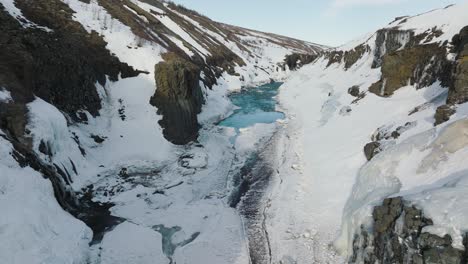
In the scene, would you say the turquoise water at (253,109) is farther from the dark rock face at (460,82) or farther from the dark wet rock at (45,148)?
the dark rock face at (460,82)

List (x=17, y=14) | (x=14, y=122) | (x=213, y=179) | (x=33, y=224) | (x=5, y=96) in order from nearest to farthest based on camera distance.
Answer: (x=33, y=224) → (x=14, y=122) → (x=5, y=96) → (x=213, y=179) → (x=17, y=14)

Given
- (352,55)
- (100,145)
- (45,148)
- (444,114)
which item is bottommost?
(100,145)

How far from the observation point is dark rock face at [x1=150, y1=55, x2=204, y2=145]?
1178 inches

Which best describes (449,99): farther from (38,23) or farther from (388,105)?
(38,23)

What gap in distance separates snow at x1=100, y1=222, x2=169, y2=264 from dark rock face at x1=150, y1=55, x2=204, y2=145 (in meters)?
11.5

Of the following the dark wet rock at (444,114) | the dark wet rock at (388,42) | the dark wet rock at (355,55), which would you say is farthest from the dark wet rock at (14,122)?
the dark wet rock at (355,55)

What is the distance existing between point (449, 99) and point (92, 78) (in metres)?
25.5

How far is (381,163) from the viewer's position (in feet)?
61.9

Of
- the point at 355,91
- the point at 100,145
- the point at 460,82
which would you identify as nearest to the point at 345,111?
the point at 355,91

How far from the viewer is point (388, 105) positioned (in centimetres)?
2922

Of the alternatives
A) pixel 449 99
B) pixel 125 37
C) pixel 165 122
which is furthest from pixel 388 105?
pixel 125 37

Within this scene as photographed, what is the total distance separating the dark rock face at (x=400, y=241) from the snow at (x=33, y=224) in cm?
1184

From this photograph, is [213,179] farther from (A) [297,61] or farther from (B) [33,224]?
(A) [297,61]

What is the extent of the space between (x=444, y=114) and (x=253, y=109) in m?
28.8
